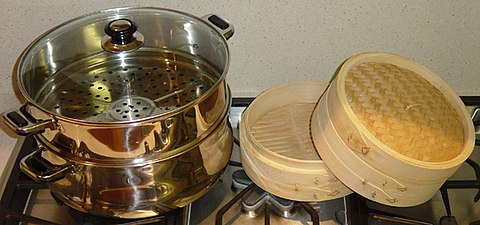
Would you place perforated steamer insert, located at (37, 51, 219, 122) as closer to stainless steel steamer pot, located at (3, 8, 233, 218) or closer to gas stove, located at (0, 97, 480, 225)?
stainless steel steamer pot, located at (3, 8, 233, 218)

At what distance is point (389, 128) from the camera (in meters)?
0.67

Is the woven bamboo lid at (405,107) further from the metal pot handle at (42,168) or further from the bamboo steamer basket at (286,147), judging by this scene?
the metal pot handle at (42,168)

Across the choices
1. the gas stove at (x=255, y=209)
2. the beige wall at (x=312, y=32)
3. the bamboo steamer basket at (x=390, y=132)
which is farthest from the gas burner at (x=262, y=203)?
the beige wall at (x=312, y=32)

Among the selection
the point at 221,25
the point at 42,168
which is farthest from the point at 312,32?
Result: the point at 42,168

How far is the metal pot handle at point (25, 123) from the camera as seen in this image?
61 centimetres

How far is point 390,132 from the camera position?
670mm

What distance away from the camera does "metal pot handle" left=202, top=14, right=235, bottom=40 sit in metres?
0.75

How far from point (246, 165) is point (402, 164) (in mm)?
225

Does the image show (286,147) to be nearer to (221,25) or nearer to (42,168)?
(221,25)

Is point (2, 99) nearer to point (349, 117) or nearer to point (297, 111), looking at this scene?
point (297, 111)

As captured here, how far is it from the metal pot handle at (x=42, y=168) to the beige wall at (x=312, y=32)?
0.85 ft

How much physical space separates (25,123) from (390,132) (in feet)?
1.44

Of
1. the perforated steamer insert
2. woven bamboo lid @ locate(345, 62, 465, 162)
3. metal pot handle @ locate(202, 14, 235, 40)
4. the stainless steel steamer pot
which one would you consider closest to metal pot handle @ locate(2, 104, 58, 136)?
the stainless steel steamer pot

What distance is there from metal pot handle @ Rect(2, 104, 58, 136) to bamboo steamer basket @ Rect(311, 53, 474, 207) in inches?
13.6
